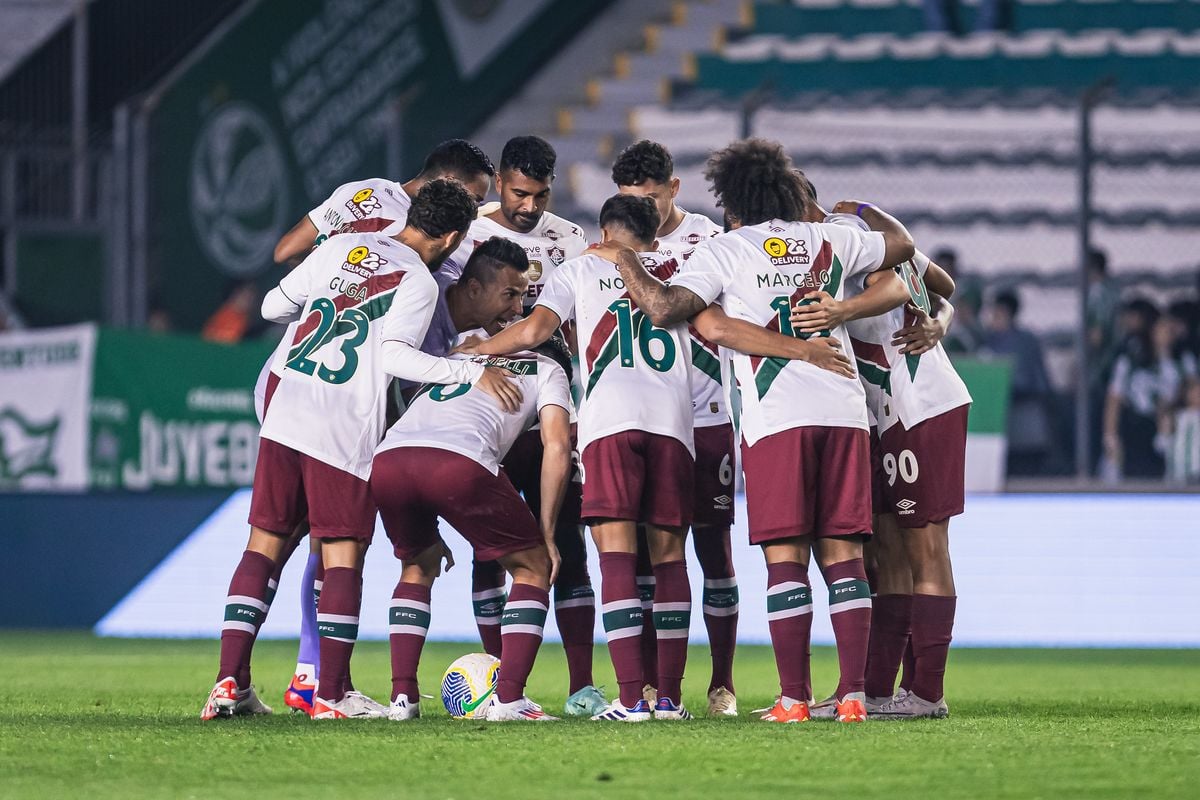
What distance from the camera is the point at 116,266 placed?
1366cm

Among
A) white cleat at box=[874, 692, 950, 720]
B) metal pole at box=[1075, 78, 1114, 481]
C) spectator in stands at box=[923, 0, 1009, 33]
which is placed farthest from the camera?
spectator in stands at box=[923, 0, 1009, 33]

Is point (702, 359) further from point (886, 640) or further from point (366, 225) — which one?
point (366, 225)

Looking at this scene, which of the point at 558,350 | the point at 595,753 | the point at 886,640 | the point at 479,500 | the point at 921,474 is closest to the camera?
the point at 595,753

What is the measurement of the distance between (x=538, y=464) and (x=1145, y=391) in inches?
299

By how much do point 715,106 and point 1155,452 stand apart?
4.59m

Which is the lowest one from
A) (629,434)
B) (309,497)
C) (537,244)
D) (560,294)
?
(309,497)

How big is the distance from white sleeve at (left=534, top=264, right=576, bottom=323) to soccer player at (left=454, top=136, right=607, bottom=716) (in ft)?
1.30

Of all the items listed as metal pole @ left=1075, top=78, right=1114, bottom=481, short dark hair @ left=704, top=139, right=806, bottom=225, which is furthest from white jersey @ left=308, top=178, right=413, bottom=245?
metal pole @ left=1075, top=78, right=1114, bottom=481

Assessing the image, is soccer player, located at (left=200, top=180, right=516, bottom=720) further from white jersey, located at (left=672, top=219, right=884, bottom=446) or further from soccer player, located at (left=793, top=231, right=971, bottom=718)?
soccer player, located at (left=793, top=231, right=971, bottom=718)

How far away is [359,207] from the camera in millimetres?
7441

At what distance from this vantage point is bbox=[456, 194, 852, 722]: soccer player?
6570mm

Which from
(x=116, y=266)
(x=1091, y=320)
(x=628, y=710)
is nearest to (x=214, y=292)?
(x=116, y=266)

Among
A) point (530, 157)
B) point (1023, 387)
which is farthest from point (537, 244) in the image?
point (1023, 387)

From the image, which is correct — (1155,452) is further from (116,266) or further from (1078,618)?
(116,266)
